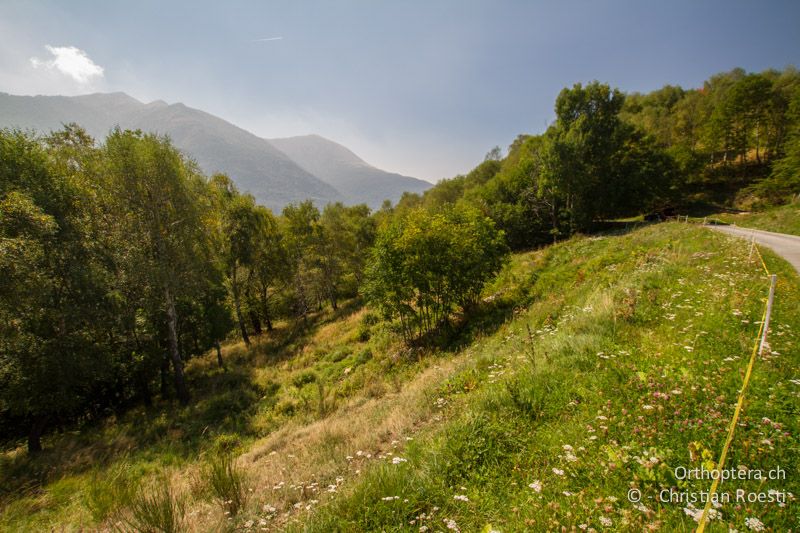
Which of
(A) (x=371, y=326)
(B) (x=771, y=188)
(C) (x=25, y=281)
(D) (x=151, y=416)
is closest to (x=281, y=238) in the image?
(A) (x=371, y=326)

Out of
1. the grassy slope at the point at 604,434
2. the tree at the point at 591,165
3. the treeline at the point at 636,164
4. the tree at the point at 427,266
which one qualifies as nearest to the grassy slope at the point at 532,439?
the grassy slope at the point at 604,434

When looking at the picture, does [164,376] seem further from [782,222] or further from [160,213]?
[782,222]

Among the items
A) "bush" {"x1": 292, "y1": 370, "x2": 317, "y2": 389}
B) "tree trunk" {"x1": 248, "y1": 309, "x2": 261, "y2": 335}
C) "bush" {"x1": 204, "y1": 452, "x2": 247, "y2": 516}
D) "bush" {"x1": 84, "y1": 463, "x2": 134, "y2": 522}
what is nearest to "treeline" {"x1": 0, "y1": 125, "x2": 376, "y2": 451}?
"bush" {"x1": 292, "y1": 370, "x2": 317, "y2": 389}

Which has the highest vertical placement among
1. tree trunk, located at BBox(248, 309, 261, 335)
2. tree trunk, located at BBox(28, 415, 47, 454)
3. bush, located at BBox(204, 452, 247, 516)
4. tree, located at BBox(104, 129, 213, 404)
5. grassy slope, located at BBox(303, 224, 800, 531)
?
tree, located at BBox(104, 129, 213, 404)

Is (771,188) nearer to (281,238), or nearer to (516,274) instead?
(516,274)

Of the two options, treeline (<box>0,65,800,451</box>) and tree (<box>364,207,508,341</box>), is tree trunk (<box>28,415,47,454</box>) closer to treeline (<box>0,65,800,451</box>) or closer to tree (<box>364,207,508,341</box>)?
treeline (<box>0,65,800,451</box>)

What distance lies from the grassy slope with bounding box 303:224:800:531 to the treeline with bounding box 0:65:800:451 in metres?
11.1

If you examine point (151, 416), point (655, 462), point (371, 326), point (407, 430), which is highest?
point (655, 462)

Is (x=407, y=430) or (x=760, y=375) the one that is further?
(x=407, y=430)

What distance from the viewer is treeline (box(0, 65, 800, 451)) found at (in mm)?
12055

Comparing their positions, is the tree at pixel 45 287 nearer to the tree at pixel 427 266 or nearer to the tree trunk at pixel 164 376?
the tree trunk at pixel 164 376

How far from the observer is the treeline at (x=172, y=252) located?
12.1m

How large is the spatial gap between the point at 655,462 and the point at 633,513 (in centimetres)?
69

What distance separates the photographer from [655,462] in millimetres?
3307
